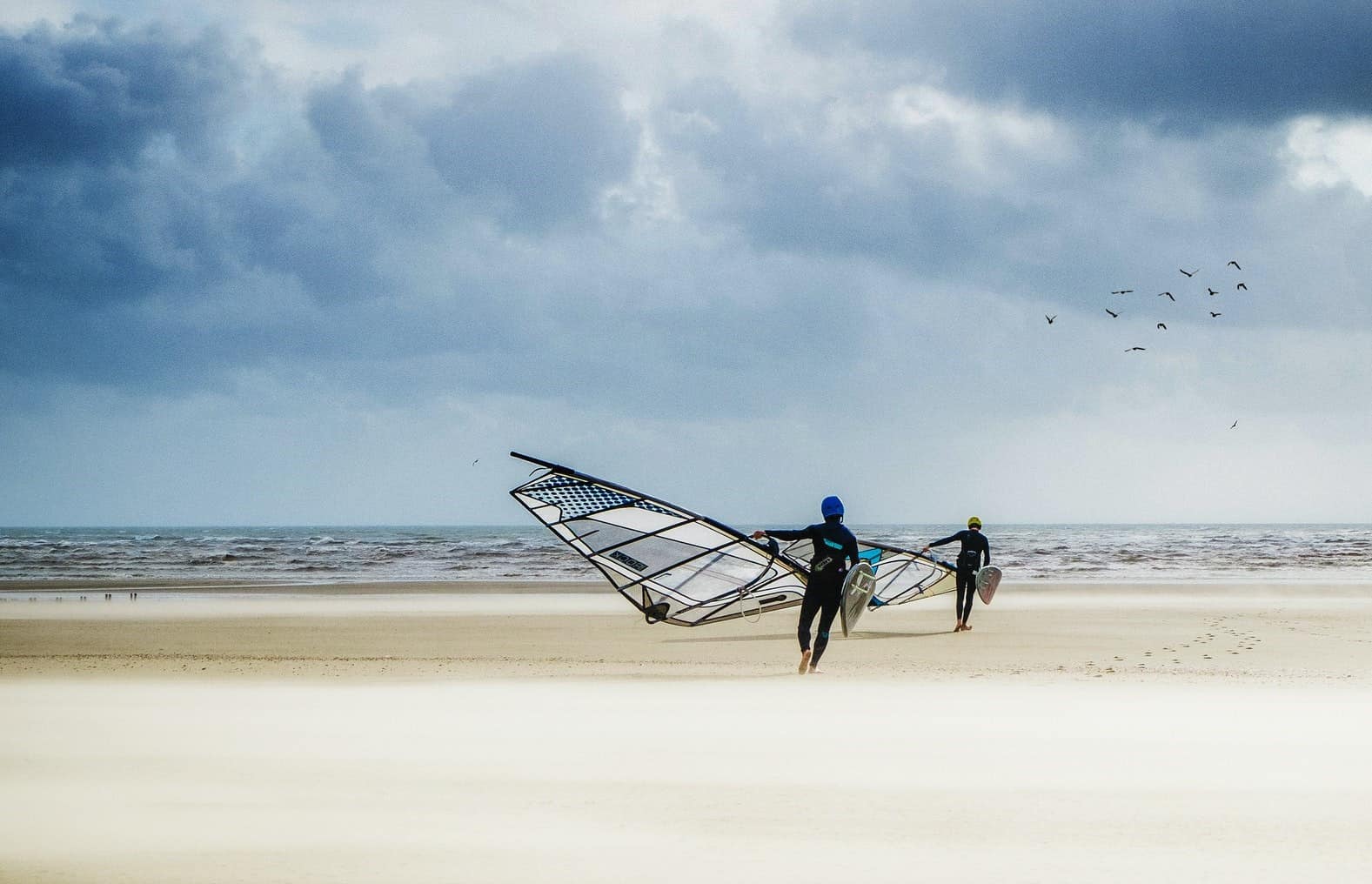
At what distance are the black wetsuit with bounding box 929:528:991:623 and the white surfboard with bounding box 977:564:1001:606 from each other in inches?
6.2

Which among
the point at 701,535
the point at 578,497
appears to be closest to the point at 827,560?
the point at 701,535

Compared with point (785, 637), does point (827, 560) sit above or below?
above

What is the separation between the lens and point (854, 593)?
9430mm

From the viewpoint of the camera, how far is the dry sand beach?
4.04m

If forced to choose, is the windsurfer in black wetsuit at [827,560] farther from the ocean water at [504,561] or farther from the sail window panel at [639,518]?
the ocean water at [504,561]

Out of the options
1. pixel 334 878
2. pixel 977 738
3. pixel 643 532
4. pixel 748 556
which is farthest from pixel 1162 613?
pixel 334 878

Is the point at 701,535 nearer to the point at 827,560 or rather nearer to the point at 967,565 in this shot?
the point at 827,560

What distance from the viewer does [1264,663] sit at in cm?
1016

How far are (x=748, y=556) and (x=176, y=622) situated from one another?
7.98 meters

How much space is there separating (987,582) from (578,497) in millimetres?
5614

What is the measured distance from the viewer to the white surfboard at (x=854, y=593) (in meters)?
9.25

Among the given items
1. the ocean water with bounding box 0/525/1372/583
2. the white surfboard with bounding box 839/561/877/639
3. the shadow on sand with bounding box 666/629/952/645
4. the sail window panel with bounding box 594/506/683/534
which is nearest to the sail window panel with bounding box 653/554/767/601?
the sail window panel with bounding box 594/506/683/534

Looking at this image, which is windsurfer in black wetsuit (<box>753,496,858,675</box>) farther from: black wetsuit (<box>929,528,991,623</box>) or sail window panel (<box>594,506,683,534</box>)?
black wetsuit (<box>929,528,991,623</box>)

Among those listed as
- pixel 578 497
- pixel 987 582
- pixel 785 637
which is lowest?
pixel 785 637
